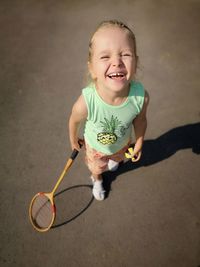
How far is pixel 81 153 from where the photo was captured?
363 centimetres

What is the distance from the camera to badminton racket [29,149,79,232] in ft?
9.85

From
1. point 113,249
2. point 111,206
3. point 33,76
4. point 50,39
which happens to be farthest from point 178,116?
point 50,39

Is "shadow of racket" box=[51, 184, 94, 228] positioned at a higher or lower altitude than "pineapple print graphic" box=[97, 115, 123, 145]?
lower

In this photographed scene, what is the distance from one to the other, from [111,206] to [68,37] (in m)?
3.32

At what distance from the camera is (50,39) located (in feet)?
16.8

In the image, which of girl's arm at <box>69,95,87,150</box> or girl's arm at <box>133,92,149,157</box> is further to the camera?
girl's arm at <box>133,92,149,157</box>

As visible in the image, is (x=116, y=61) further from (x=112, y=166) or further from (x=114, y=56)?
(x=112, y=166)

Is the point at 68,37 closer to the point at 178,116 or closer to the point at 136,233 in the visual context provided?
the point at 178,116

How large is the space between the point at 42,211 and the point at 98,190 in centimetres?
66

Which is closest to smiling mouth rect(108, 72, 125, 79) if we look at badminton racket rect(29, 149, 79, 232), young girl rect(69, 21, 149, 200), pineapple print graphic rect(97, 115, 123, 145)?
young girl rect(69, 21, 149, 200)

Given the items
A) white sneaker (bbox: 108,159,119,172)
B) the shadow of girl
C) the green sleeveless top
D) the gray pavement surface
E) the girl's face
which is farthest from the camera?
the shadow of girl

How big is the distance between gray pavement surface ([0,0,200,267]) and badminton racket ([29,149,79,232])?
0.36 feet

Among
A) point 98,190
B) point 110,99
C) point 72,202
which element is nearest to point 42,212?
point 72,202

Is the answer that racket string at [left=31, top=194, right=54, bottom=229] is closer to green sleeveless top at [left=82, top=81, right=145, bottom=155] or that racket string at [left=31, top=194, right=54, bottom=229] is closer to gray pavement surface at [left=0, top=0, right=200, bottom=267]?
gray pavement surface at [left=0, top=0, right=200, bottom=267]
